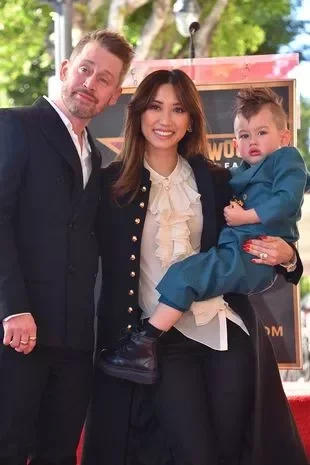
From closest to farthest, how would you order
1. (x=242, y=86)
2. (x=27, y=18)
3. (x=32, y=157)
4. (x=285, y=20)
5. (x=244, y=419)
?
(x=32, y=157) → (x=244, y=419) → (x=242, y=86) → (x=27, y=18) → (x=285, y=20)

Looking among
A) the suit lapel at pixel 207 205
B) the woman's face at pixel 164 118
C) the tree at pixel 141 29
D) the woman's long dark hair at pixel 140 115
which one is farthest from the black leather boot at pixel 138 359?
the tree at pixel 141 29

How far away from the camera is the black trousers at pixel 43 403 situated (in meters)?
2.65

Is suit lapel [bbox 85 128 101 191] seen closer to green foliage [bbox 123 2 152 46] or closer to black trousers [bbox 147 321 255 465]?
black trousers [bbox 147 321 255 465]

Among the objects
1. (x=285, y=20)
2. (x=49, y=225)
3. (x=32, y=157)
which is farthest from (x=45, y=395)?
(x=285, y=20)

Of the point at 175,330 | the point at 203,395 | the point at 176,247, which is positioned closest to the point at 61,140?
the point at 176,247

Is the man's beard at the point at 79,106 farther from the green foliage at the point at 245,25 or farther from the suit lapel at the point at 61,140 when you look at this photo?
the green foliage at the point at 245,25

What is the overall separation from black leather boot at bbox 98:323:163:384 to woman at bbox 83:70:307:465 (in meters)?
0.07

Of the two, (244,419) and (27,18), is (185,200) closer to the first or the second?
(244,419)

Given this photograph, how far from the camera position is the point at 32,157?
8.70ft

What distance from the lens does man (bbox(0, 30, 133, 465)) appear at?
2.61 m

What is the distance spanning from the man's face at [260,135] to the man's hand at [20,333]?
1.00m

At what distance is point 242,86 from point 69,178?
1865 mm

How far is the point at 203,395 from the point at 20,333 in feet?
2.22

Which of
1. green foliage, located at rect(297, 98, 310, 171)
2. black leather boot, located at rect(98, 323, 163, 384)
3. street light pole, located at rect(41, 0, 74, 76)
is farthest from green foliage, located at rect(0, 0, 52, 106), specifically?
black leather boot, located at rect(98, 323, 163, 384)
